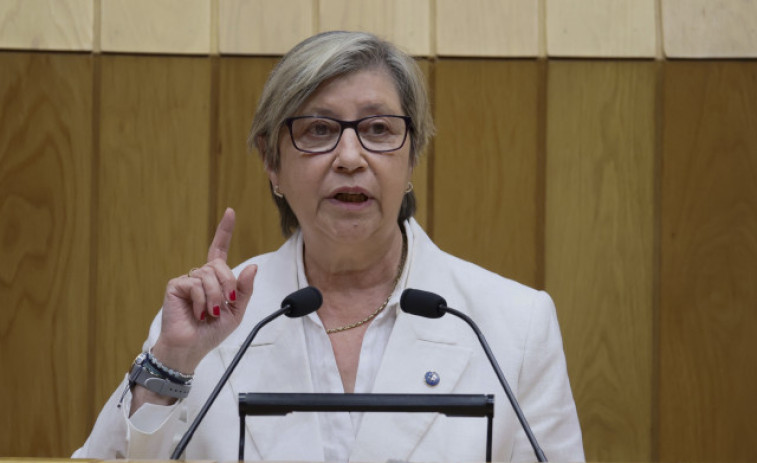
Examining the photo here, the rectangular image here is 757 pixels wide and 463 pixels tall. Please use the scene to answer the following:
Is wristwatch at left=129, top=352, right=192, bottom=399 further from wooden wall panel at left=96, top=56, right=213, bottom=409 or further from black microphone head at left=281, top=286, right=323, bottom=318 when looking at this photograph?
wooden wall panel at left=96, top=56, right=213, bottom=409

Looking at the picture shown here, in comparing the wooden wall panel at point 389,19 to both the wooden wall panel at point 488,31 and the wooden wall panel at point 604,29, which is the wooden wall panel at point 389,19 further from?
the wooden wall panel at point 604,29

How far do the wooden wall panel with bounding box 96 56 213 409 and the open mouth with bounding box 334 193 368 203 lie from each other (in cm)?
83

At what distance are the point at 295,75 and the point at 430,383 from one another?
2.39 ft

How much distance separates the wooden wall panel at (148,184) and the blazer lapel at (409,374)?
0.94 meters

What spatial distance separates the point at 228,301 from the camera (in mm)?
2008

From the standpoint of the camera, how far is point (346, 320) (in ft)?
7.56

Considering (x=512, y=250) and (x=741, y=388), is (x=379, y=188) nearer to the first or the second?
(x=512, y=250)

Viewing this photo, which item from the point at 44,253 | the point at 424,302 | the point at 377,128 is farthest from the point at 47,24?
the point at 424,302

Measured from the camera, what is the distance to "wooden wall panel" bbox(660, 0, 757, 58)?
2.94 meters

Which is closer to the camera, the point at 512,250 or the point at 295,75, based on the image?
the point at 295,75

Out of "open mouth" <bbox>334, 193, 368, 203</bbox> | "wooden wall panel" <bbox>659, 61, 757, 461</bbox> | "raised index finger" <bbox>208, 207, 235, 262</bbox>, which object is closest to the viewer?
"raised index finger" <bbox>208, 207, 235, 262</bbox>

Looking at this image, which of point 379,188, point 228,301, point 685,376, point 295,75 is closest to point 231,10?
point 295,75

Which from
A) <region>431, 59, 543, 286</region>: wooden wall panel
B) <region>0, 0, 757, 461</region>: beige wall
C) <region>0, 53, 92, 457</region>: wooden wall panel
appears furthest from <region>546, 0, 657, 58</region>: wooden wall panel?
<region>0, 53, 92, 457</region>: wooden wall panel

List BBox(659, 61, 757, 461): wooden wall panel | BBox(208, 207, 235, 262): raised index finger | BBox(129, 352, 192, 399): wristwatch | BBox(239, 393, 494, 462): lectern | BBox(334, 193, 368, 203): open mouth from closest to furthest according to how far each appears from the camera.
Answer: BBox(239, 393, 494, 462): lectern, BBox(129, 352, 192, 399): wristwatch, BBox(208, 207, 235, 262): raised index finger, BBox(334, 193, 368, 203): open mouth, BBox(659, 61, 757, 461): wooden wall panel
